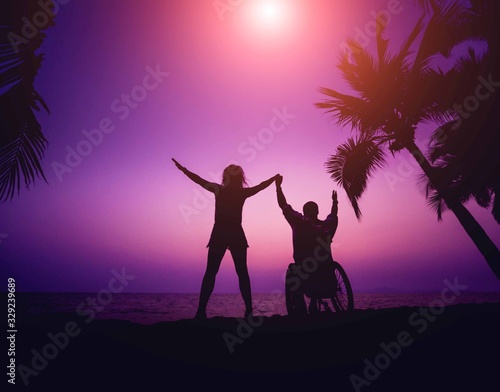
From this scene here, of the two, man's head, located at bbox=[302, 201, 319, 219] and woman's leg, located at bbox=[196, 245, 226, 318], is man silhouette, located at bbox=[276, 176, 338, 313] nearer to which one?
man's head, located at bbox=[302, 201, 319, 219]

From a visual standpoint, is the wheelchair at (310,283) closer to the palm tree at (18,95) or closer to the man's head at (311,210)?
the man's head at (311,210)

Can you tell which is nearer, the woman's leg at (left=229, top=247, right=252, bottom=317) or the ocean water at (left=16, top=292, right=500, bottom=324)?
the woman's leg at (left=229, top=247, right=252, bottom=317)

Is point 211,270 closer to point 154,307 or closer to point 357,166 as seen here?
point 357,166

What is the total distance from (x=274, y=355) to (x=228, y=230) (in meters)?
2.22

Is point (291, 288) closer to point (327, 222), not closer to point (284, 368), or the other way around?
point (327, 222)

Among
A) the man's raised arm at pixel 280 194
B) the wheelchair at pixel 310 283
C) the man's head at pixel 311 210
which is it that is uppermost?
the man's raised arm at pixel 280 194

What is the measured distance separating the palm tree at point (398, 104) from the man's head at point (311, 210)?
14.0 ft

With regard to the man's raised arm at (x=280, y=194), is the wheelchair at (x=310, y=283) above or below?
below

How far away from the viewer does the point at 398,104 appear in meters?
8.35

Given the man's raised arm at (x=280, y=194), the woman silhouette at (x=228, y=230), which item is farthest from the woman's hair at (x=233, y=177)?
Result: the man's raised arm at (x=280, y=194)

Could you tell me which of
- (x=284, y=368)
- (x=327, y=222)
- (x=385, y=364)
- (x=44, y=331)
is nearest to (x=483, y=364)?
(x=385, y=364)

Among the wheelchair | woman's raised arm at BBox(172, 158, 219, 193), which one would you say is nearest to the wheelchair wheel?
the wheelchair

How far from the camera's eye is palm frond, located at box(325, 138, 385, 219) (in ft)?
29.2

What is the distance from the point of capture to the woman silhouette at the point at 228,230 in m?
4.59
